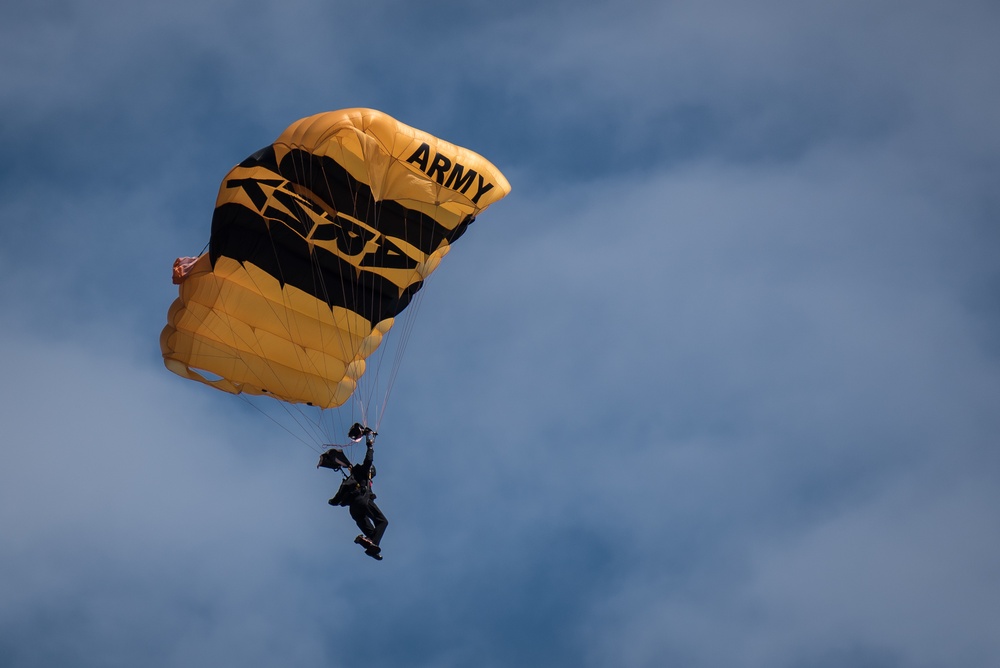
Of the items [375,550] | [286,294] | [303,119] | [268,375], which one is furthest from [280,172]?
[375,550]

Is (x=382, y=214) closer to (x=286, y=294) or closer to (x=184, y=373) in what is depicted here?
(x=286, y=294)

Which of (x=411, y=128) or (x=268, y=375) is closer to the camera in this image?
(x=411, y=128)

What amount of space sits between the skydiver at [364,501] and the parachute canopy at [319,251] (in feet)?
8.48

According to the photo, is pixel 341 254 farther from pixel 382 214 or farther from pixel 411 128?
pixel 411 128

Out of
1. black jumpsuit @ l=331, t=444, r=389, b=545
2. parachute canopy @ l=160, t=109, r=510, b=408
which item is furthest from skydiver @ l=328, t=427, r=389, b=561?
parachute canopy @ l=160, t=109, r=510, b=408

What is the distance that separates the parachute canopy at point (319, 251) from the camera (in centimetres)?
2119

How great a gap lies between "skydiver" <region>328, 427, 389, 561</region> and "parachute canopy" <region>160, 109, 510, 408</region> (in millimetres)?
2585

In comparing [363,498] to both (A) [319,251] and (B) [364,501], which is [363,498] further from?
(A) [319,251]

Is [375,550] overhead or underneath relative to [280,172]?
underneath

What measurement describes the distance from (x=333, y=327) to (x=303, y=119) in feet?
12.7

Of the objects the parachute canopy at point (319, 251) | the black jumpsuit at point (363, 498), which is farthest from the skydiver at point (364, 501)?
the parachute canopy at point (319, 251)

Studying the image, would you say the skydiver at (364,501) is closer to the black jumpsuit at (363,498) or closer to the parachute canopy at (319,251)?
the black jumpsuit at (363,498)

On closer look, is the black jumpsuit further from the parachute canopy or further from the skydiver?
the parachute canopy

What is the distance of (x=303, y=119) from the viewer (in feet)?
70.0
